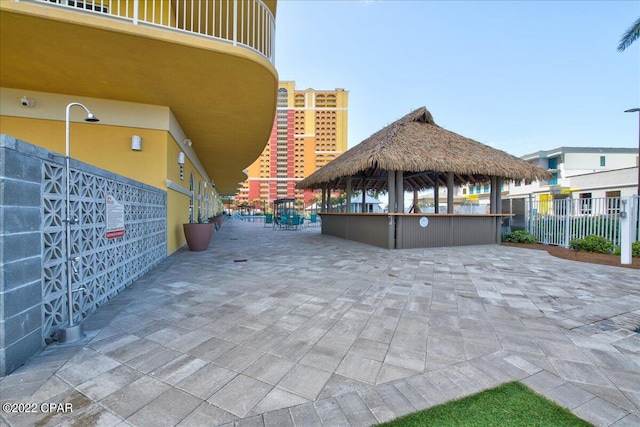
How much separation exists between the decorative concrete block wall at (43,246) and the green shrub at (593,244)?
1199 cm

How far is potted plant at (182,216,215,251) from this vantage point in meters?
8.22

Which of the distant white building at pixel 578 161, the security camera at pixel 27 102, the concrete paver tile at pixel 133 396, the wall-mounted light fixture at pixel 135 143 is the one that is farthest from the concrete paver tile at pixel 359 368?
the distant white building at pixel 578 161

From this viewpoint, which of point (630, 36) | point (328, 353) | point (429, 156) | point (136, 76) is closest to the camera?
point (328, 353)

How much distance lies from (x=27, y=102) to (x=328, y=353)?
25.9ft

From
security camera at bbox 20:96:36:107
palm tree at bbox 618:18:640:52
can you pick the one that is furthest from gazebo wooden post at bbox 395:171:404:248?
palm tree at bbox 618:18:640:52

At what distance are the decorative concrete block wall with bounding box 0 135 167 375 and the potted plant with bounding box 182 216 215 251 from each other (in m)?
4.26

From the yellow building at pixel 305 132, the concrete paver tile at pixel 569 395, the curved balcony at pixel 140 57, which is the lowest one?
the concrete paver tile at pixel 569 395

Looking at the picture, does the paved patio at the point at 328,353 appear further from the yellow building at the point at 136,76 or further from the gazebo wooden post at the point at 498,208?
the gazebo wooden post at the point at 498,208

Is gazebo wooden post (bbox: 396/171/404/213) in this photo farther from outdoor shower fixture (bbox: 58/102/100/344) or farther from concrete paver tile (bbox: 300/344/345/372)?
outdoor shower fixture (bbox: 58/102/100/344)

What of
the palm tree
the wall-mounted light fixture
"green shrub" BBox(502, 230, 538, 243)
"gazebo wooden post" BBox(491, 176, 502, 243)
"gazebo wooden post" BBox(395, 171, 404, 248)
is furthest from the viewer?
the palm tree

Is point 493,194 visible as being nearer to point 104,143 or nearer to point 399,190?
point 399,190

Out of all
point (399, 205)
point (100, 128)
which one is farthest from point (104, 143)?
point (399, 205)

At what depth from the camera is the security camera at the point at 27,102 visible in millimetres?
5762

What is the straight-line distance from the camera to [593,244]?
833cm
